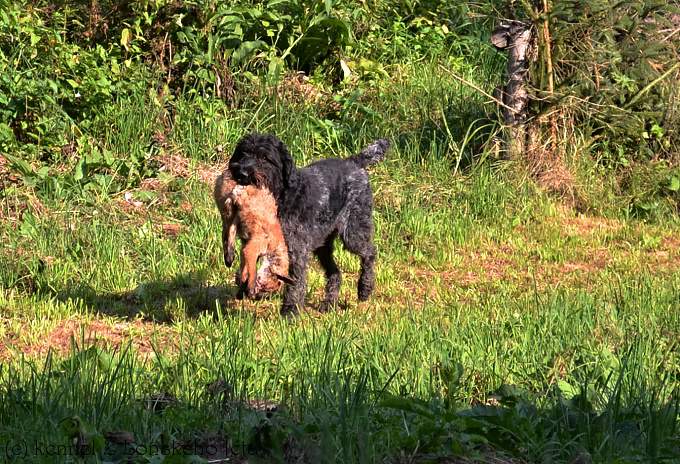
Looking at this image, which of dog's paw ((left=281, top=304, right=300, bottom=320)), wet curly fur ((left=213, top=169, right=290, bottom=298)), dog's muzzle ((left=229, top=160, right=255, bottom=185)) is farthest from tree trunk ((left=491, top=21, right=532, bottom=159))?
dog's muzzle ((left=229, top=160, right=255, bottom=185))

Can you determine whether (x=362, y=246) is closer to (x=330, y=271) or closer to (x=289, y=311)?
(x=330, y=271)

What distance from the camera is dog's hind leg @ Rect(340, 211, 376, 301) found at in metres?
10.1

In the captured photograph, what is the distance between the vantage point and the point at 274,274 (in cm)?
834

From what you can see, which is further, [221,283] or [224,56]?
Result: [224,56]

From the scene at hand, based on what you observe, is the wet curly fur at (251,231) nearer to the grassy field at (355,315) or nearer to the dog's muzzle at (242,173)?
the dog's muzzle at (242,173)

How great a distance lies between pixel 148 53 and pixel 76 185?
2.79 metres

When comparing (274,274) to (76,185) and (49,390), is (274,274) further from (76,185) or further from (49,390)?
(76,185)

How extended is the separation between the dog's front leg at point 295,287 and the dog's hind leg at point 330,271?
0.83m

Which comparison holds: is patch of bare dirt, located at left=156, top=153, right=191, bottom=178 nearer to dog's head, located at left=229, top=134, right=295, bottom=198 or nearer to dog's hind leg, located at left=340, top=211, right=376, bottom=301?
dog's hind leg, located at left=340, top=211, right=376, bottom=301

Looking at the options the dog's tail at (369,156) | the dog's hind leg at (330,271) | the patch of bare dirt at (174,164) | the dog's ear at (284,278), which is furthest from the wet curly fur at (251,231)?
the patch of bare dirt at (174,164)

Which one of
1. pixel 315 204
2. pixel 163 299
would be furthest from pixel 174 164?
pixel 315 204

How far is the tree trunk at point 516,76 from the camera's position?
12.8 m

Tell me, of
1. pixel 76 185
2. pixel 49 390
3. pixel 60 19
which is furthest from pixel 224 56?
pixel 49 390

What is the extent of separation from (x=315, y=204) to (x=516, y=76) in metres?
4.56
